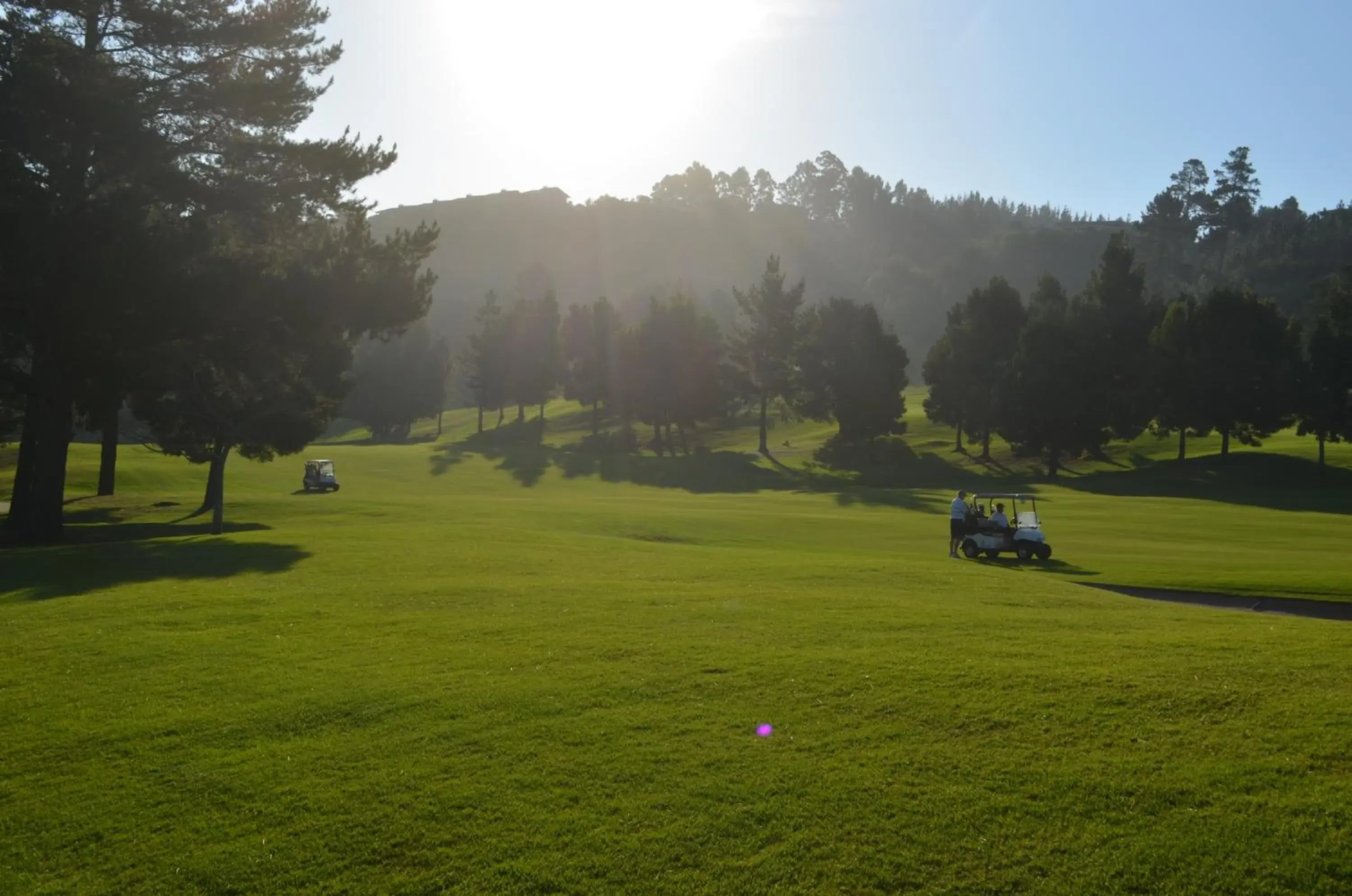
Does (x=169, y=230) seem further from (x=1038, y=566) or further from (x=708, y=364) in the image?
(x=708, y=364)

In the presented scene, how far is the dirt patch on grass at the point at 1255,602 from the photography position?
2039 centimetres

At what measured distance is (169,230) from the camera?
1049 inches

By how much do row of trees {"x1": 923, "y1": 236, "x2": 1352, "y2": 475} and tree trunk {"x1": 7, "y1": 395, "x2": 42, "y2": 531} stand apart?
64619 mm

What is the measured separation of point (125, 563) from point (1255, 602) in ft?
90.7

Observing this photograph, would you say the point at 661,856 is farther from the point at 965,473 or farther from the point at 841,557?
the point at 965,473

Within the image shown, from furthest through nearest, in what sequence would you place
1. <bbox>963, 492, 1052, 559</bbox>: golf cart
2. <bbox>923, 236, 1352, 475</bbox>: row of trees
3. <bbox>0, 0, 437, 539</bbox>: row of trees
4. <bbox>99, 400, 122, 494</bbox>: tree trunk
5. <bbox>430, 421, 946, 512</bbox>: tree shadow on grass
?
<bbox>923, 236, 1352, 475</bbox>: row of trees, <bbox>430, 421, 946, 512</bbox>: tree shadow on grass, <bbox>99, 400, 122, 494</bbox>: tree trunk, <bbox>963, 492, 1052, 559</bbox>: golf cart, <bbox>0, 0, 437, 539</bbox>: row of trees

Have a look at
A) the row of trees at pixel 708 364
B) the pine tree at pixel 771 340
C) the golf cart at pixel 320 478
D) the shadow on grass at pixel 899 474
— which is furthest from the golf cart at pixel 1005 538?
the pine tree at pixel 771 340

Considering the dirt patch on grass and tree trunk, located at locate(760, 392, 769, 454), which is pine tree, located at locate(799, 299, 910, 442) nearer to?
tree trunk, located at locate(760, 392, 769, 454)

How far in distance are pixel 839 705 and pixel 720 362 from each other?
8488 centimetres

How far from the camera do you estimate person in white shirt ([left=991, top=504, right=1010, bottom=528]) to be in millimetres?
30766

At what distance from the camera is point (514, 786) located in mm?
8688

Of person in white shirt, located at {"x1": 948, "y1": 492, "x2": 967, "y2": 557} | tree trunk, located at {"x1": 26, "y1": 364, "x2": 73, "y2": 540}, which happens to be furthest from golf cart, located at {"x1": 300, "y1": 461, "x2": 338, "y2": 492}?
person in white shirt, located at {"x1": 948, "y1": 492, "x2": 967, "y2": 557}

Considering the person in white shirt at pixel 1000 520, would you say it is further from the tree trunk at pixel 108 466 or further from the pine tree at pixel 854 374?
the pine tree at pixel 854 374

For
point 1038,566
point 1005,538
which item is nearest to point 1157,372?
point 1005,538
